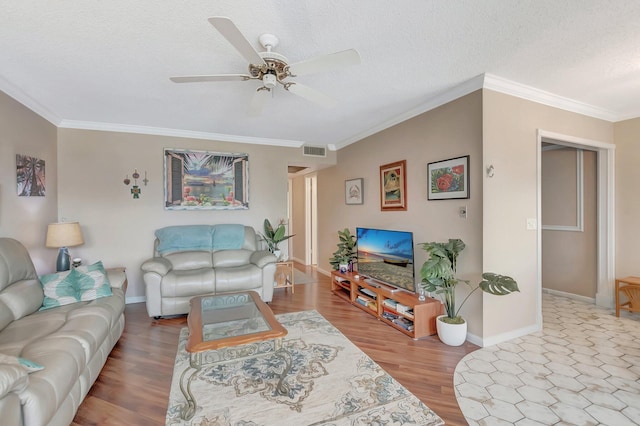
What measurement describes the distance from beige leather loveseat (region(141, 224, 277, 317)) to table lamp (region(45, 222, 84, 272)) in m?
0.77

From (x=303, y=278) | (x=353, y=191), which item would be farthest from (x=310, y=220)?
(x=353, y=191)

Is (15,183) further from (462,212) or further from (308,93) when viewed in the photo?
(462,212)

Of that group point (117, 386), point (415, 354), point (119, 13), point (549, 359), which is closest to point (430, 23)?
point (119, 13)

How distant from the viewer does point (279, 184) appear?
188 inches

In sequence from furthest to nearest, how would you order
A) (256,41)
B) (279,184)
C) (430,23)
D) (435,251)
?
1. (279,184)
2. (435,251)
3. (256,41)
4. (430,23)

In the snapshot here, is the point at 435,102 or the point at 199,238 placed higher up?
the point at 435,102

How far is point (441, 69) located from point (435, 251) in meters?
1.61

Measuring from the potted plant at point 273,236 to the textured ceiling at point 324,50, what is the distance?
1845mm

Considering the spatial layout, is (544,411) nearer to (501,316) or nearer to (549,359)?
(549,359)

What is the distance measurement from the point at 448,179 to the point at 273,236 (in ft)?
8.83

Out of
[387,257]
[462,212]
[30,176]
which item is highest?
[30,176]

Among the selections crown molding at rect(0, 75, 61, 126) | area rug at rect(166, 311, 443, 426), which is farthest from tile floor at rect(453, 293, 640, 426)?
crown molding at rect(0, 75, 61, 126)

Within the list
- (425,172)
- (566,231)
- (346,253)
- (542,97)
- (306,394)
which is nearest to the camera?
(306,394)

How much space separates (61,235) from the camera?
3.07 metres
